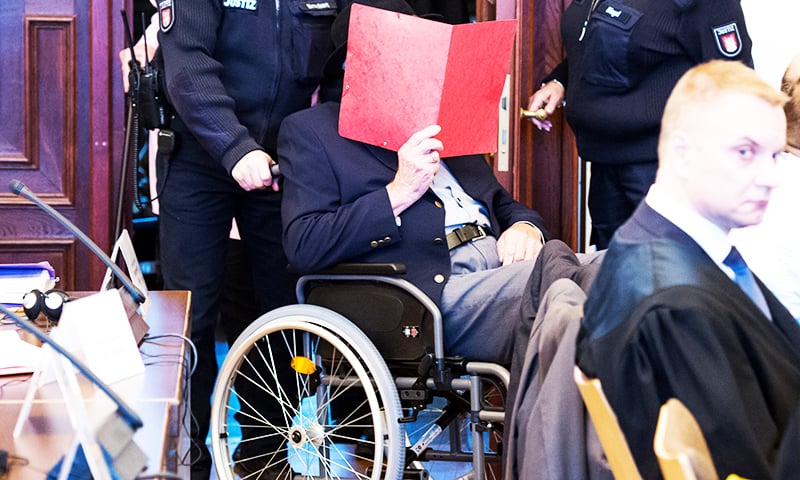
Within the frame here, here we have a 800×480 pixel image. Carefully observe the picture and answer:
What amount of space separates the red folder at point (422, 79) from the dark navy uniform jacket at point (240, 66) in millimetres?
320

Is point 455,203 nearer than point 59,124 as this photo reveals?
Yes

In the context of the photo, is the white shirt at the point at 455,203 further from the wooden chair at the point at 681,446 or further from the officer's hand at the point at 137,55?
the wooden chair at the point at 681,446

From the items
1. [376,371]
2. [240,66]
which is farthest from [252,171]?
[376,371]

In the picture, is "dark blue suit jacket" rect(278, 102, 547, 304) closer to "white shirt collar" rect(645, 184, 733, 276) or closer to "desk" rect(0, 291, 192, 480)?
"desk" rect(0, 291, 192, 480)

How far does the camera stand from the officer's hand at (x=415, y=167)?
2.17 meters

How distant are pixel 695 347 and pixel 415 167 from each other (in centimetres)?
124

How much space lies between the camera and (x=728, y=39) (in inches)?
82.0

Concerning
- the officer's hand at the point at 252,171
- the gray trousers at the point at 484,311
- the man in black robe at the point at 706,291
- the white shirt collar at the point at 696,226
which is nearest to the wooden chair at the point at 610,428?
the man in black robe at the point at 706,291

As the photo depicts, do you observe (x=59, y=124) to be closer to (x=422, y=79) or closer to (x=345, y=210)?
(x=345, y=210)

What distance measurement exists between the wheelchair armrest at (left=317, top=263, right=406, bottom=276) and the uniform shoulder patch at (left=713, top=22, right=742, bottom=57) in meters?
0.77

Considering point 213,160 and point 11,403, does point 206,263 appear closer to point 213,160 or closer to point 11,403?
point 213,160

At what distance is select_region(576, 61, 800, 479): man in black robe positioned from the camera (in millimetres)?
962

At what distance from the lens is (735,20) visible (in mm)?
2152

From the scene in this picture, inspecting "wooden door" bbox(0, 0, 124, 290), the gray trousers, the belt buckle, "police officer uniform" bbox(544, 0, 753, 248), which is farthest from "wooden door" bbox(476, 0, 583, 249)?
"wooden door" bbox(0, 0, 124, 290)
